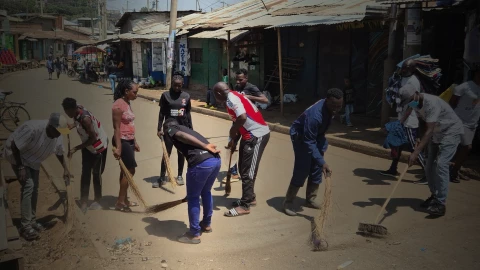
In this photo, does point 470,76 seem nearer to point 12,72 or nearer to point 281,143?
point 281,143

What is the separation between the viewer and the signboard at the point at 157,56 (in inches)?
874

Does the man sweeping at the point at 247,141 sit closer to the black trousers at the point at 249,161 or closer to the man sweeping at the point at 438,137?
the black trousers at the point at 249,161

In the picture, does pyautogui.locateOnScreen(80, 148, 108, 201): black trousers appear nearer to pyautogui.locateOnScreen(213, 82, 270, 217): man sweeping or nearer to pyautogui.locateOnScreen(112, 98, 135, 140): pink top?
pyautogui.locateOnScreen(112, 98, 135, 140): pink top

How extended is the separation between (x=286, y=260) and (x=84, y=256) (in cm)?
200

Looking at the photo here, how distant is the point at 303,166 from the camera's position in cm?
506

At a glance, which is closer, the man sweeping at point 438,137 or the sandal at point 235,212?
the man sweeping at point 438,137

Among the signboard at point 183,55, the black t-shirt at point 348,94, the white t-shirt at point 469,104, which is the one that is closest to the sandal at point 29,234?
the white t-shirt at point 469,104

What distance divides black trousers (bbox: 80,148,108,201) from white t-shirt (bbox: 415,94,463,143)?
3.83m

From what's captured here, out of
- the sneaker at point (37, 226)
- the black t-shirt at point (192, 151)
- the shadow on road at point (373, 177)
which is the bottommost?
the sneaker at point (37, 226)

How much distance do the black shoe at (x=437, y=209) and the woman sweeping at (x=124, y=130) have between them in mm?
3608

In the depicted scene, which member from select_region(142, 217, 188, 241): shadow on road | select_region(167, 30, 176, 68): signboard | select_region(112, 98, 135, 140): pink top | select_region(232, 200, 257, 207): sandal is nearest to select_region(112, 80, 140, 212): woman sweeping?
select_region(112, 98, 135, 140): pink top

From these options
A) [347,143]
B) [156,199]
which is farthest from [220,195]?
[347,143]

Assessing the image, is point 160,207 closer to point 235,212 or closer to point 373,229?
point 235,212

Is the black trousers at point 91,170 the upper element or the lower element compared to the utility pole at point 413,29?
lower
